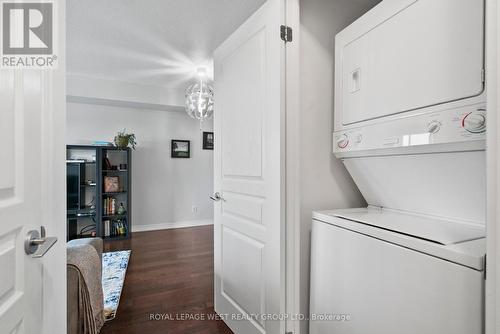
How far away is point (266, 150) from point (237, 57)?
0.71 m

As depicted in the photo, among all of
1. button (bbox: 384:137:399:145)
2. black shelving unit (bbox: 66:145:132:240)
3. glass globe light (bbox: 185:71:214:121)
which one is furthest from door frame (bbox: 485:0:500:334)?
black shelving unit (bbox: 66:145:132:240)

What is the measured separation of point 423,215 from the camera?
3.88 feet

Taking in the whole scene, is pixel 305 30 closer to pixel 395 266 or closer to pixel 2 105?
pixel 395 266

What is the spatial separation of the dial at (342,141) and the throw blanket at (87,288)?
1535 millimetres

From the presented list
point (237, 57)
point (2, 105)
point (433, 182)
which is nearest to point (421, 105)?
point (433, 182)

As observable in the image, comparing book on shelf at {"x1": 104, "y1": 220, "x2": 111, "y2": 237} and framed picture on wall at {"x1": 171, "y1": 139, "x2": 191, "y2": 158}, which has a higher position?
framed picture on wall at {"x1": 171, "y1": 139, "x2": 191, "y2": 158}

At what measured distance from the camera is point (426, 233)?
0.93 meters

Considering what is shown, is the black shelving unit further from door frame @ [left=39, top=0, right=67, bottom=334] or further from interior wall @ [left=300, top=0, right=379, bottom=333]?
interior wall @ [left=300, top=0, right=379, bottom=333]

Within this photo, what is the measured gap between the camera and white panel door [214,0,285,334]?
1381 mm

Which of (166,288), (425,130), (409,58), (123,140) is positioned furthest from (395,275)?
(123,140)

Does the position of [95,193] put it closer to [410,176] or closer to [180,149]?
[180,149]

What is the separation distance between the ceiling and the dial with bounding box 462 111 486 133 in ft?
5.96

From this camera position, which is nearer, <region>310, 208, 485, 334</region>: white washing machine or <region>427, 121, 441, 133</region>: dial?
<region>310, 208, 485, 334</region>: white washing machine

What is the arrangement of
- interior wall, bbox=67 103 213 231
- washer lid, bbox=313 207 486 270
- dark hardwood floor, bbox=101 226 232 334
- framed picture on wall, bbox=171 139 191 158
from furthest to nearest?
framed picture on wall, bbox=171 139 191 158, interior wall, bbox=67 103 213 231, dark hardwood floor, bbox=101 226 232 334, washer lid, bbox=313 207 486 270
